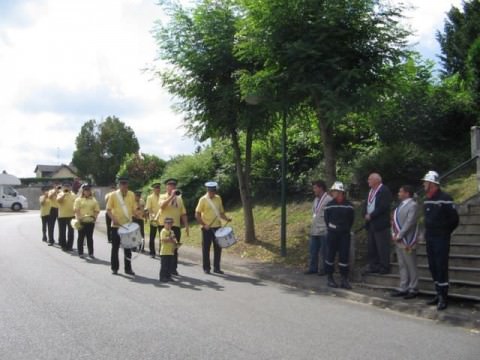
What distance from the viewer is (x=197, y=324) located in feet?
23.7

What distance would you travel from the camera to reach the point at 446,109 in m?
16.5

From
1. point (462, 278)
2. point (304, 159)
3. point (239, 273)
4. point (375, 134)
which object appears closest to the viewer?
point (462, 278)

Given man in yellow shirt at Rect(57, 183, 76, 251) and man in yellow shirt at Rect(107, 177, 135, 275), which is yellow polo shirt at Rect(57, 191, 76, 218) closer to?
man in yellow shirt at Rect(57, 183, 76, 251)

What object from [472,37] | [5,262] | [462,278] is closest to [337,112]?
[462,278]

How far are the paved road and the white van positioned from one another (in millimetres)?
37134

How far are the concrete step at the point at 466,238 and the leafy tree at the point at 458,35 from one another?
12.6 meters

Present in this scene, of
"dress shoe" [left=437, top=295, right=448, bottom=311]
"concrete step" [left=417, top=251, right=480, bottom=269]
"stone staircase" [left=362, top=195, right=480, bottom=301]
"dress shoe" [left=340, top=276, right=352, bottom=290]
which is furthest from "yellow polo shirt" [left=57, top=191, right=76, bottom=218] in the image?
"dress shoe" [left=437, top=295, right=448, bottom=311]

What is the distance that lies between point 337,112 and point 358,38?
73.4 inches

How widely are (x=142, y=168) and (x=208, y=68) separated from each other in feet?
67.8

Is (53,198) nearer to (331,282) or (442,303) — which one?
(331,282)

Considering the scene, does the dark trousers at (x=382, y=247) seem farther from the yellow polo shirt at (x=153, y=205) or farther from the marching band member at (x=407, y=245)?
the yellow polo shirt at (x=153, y=205)

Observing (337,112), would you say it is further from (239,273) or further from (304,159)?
(304,159)

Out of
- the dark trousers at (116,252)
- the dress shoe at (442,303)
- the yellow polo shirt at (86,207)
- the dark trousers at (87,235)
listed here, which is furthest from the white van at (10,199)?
the dress shoe at (442,303)

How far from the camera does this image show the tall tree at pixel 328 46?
1076 centimetres
